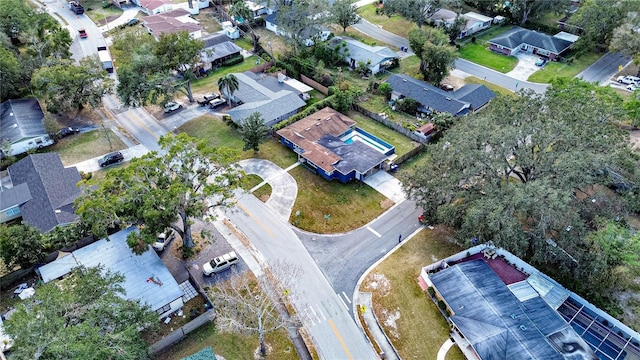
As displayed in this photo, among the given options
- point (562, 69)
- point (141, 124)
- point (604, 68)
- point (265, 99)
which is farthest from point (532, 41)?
point (141, 124)

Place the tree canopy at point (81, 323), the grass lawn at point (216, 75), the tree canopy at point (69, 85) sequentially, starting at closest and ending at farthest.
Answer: the tree canopy at point (81, 323), the tree canopy at point (69, 85), the grass lawn at point (216, 75)

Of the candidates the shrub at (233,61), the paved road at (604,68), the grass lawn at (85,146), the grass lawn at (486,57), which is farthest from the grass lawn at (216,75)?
the paved road at (604,68)

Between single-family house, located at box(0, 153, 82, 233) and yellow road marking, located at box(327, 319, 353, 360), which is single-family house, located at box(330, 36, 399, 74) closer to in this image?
single-family house, located at box(0, 153, 82, 233)

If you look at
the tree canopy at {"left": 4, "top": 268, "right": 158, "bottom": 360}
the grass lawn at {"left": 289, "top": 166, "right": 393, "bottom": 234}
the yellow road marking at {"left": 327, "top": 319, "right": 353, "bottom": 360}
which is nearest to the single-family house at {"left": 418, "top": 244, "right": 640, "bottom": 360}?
the yellow road marking at {"left": 327, "top": 319, "right": 353, "bottom": 360}

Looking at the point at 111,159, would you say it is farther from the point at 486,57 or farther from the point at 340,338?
the point at 486,57

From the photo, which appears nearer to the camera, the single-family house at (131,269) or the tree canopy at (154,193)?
the tree canopy at (154,193)

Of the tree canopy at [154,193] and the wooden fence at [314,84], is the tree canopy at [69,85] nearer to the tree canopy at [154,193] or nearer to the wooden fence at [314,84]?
the tree canopy at [154,193]

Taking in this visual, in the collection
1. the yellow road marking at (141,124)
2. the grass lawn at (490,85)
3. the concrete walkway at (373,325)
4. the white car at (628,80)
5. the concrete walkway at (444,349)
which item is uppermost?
the white car at (628,80)
